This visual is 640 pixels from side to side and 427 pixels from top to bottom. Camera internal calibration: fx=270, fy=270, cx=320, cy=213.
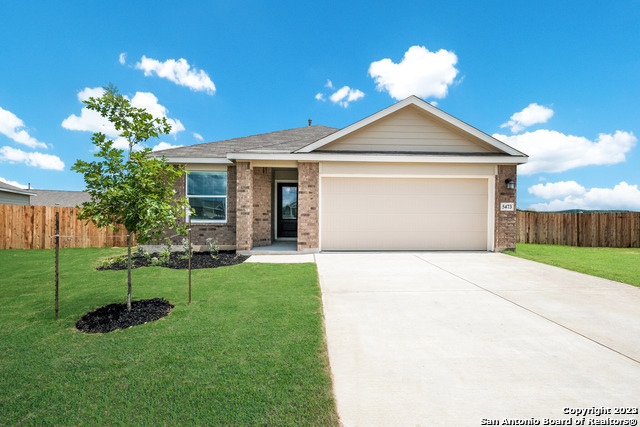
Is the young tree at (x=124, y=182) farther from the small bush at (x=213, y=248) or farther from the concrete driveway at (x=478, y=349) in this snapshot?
the small bush at (x=213, y=248)

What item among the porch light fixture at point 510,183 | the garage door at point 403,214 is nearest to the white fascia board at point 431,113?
the porch light fixture at point 510,183

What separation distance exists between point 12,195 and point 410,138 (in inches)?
934

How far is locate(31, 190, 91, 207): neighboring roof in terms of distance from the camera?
2469cm

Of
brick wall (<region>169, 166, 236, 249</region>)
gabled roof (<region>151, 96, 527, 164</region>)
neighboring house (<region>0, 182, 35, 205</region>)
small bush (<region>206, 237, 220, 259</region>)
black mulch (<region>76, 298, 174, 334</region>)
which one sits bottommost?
black mulch (<region>76, 298, 174, 334</region>)

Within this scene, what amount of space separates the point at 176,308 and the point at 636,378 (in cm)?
504

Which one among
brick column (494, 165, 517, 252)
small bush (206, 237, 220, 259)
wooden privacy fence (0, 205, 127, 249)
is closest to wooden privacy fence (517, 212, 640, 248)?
brick column (494, 165, 517, 252)

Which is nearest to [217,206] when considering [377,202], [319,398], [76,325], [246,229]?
[246,229]

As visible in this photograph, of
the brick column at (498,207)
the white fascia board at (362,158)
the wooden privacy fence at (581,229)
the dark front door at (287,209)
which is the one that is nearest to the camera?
the white fascia board at (362,158)

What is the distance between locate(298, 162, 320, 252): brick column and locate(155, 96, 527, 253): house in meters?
0.03

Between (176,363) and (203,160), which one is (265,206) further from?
(176,363)

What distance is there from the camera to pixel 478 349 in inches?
110

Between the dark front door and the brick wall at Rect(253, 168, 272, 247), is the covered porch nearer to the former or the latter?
the brick wall at Rect(253, 168, 272, 247)

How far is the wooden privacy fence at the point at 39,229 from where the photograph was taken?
10539mm

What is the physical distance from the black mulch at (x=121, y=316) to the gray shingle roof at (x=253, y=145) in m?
5.77
